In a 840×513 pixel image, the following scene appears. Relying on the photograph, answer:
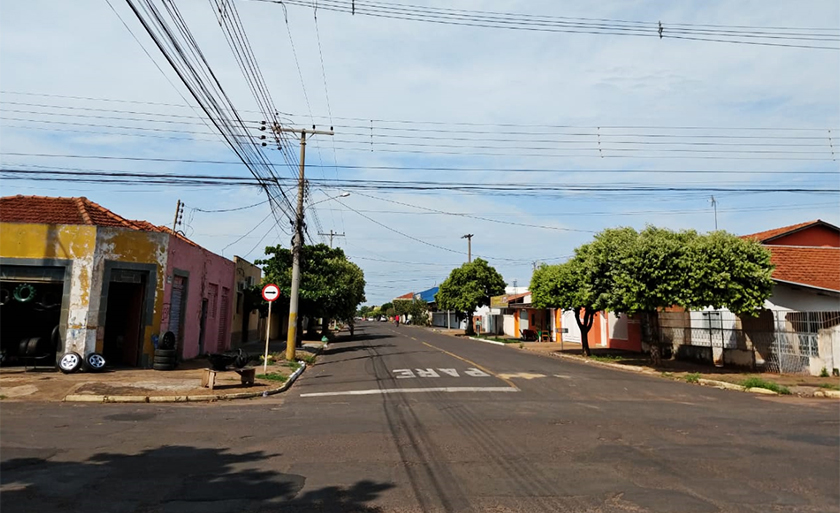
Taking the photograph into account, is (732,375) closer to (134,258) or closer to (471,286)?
(134,258)

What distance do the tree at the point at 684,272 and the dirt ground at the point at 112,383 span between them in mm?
12062

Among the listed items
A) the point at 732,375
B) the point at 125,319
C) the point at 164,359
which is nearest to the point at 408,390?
the point at 164,359

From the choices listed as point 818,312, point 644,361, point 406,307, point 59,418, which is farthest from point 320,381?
point 406,307

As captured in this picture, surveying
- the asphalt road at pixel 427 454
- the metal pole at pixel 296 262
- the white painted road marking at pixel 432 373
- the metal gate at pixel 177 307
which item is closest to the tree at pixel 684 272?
the white painted road marking at pixel 432 373

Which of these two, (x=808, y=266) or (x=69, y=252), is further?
(x=808, y=266)

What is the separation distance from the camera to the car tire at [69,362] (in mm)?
16141

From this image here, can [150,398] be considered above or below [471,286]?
below

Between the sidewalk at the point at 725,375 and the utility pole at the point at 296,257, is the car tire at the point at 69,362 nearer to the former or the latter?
the utility pole at the point at 296,257

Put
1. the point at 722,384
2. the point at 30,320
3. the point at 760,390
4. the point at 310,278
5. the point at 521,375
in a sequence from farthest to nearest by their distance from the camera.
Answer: the point at 310,278
the point at 30,320
the point at 521,375
the point at 722,384
the point at 760,390

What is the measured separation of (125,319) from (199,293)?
351 centimetres

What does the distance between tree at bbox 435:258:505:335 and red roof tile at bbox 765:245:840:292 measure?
1085 inches

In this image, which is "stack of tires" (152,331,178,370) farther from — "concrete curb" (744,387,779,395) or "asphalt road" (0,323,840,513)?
"concrete curb" (744,387,779,395)

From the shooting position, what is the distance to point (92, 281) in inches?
679

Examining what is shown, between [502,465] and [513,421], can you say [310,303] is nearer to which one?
[513,421]
